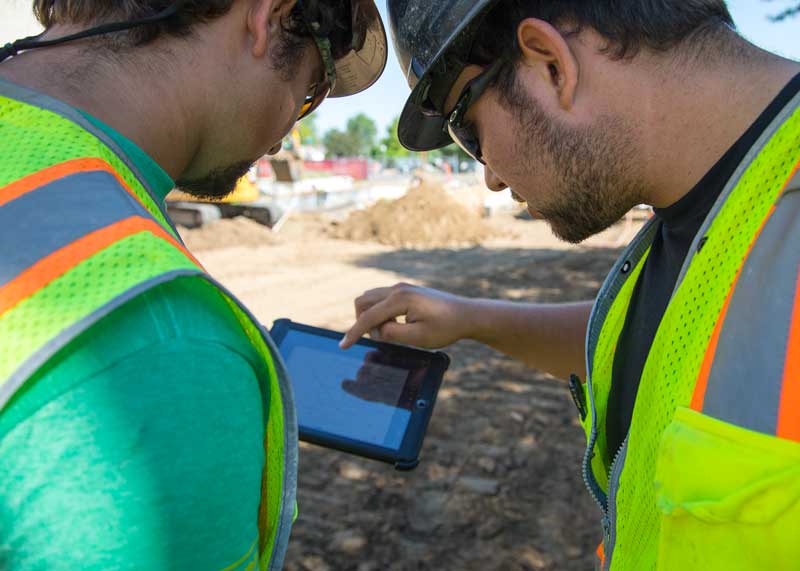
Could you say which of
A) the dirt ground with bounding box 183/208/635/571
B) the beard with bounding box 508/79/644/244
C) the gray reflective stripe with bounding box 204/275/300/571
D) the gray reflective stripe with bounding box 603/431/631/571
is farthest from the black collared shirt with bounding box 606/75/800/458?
the dirt ground with bounding box 183/208/635/571

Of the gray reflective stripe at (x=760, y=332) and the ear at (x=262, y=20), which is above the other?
the ear at (x=262, y=20)

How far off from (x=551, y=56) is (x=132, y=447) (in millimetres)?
1355

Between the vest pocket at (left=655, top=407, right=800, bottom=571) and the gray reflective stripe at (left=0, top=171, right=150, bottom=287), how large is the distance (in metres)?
0.96

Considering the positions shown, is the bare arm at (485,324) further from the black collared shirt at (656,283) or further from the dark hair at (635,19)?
the dark hair at (635,19)

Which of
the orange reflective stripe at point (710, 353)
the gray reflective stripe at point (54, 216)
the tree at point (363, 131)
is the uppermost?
the gray reflective stripe at point (54, 216)

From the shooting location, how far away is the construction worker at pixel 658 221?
1.06 meters

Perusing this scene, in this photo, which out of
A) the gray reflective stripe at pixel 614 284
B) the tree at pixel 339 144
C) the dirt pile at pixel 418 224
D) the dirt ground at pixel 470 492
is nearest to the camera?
the gray reflective stripe at pixel 614 284

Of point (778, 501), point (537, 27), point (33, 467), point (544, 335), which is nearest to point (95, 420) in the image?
point (33, 467)

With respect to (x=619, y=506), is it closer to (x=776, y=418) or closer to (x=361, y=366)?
(x=776, y=418)

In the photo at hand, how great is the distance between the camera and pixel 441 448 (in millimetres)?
4512

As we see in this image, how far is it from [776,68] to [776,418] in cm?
80

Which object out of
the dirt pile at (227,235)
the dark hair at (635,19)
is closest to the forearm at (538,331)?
the dark hair at (635,19)

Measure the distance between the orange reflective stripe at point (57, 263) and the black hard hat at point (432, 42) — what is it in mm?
1153

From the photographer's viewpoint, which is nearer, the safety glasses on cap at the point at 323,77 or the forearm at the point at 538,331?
the safety glasses on cap at the point at 323,77
